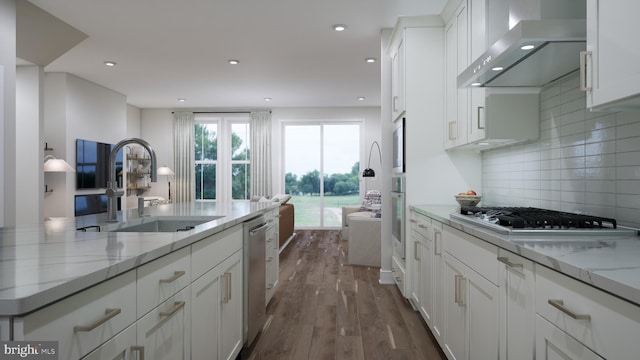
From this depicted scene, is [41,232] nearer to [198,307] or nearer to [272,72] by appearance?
[198,307]

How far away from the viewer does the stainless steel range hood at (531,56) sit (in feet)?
4.94

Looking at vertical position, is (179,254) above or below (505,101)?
below

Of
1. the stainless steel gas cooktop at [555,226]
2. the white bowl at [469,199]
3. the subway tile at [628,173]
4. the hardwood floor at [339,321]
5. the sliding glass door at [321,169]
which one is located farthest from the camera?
the sliding glass door at [321,169]

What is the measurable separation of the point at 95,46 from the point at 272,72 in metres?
2.32

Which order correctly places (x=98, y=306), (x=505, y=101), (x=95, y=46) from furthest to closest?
(x=95, y=46)
(x=505, y=101)
(x=98, y=306)

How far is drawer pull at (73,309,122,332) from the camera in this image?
32.2 inches

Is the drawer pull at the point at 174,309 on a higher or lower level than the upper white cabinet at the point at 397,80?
lower

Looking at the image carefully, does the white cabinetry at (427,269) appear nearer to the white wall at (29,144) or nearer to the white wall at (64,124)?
the white wall at (29,144)

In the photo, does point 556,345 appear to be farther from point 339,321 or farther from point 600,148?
point 339,321

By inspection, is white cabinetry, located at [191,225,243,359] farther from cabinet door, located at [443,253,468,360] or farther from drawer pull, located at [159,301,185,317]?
cabinet door, located at [443,253,468,360]

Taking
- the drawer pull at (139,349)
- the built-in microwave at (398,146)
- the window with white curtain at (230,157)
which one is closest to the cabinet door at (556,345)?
the drawer pull at (139,349)

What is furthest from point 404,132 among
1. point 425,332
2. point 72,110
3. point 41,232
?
point 72,110

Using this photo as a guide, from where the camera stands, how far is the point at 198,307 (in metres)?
1.54

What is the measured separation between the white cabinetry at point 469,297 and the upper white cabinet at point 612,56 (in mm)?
649
